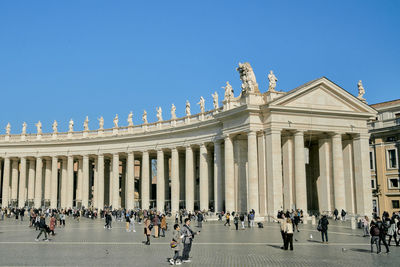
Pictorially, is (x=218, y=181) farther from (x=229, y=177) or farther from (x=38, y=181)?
(x=38, y=181)

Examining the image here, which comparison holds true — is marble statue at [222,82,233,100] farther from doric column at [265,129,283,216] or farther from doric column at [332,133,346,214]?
doric column at [332,133,346,214]

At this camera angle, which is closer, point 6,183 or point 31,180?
point 6,183

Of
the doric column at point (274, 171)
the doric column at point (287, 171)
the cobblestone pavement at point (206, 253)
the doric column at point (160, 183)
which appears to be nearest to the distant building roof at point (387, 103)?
the doric column at point (287, 171)

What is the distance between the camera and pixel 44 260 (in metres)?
22.7

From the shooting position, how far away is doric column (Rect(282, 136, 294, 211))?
55.9 meters

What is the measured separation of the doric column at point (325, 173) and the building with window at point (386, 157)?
63.2 feet

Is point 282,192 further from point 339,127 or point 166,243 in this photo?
point 166,243

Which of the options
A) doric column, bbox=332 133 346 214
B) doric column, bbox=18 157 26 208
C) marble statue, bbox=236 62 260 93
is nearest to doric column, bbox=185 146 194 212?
marble statue, bbox=236 62 260 93

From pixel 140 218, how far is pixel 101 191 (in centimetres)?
2179

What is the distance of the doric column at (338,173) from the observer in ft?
190

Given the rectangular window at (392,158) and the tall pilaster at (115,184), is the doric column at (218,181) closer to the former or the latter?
the tall pilaster at (115,184)

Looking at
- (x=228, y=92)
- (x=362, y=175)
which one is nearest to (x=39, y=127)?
(x=228, y=92)

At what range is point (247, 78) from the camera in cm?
5803

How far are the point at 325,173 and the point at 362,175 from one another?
4.66m
